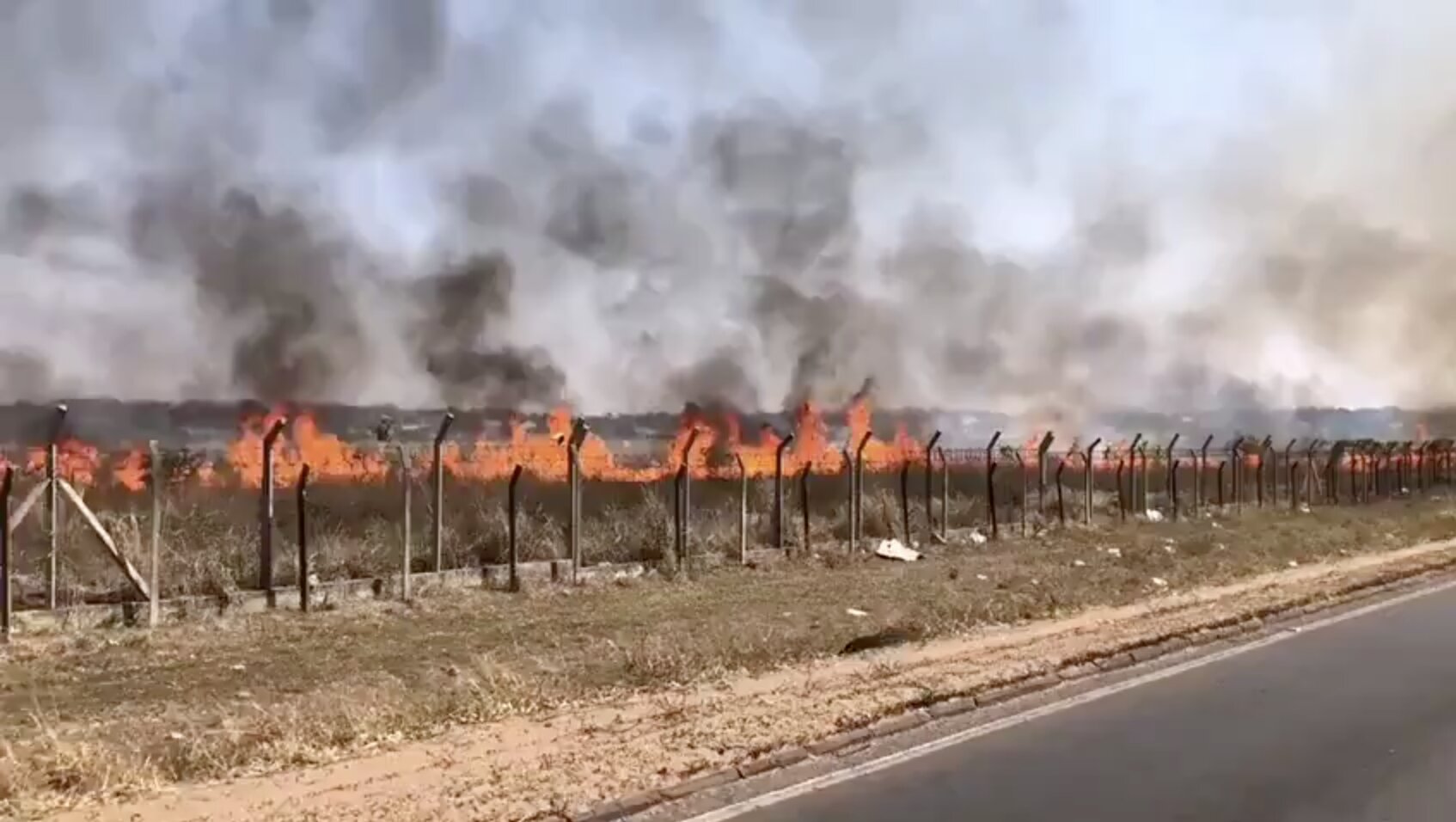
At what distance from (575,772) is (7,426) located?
2573 cm

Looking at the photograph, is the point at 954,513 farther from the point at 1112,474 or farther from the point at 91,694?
the point at 1112,474

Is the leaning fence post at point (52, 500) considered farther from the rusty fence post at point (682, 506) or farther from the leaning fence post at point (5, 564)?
the rusty fence post at point (682, 506)

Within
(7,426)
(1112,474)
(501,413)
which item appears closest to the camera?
(7,426)

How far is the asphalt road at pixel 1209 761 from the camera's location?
→ 279 inches

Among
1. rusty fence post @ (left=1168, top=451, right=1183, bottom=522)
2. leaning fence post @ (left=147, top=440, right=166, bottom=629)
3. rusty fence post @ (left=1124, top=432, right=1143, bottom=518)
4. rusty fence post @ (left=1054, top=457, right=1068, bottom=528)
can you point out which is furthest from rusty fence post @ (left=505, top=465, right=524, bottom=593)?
rusty fence post @ (left=1168, top=451, right=1183, bottom=522)

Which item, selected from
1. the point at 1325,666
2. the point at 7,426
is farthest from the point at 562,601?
the point at 7,426

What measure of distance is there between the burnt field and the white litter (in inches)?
16.8

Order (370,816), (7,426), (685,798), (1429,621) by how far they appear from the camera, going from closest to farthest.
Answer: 1. (370,816)
2. (685,798)
3. (1429,621)
4. (7,426)

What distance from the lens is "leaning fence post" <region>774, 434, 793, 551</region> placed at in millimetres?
22188

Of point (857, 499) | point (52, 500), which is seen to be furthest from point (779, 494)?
point (52, 500)

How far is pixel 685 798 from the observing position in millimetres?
7336

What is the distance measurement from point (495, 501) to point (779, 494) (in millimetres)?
5419

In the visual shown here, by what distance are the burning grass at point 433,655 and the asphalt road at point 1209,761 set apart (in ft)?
10.5

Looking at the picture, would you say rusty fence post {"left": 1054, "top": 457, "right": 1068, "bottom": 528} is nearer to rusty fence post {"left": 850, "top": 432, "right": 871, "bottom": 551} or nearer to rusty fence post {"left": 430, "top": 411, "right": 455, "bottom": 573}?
rusty fence post {"left": 850, "top": 432, "right": 871, "bottom": 551}
